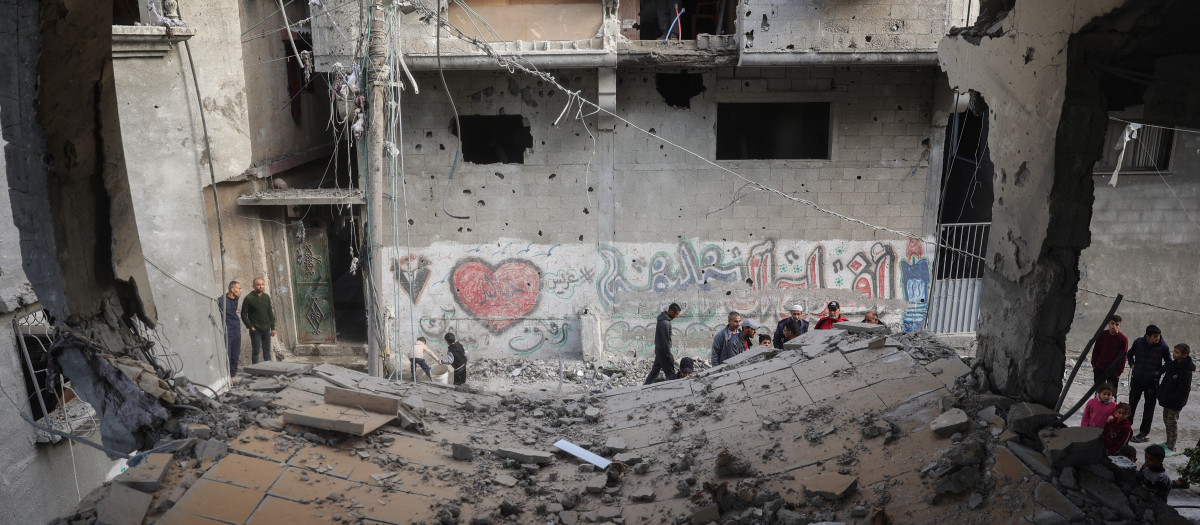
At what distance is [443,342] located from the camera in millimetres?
12016

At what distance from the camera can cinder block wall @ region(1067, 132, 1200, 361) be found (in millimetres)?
11438

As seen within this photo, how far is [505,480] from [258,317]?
6297 millimetres

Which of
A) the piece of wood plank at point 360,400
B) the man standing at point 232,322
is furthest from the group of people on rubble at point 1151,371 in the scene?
the man standing at point 232,322

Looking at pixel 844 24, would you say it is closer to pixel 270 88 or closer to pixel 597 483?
pixel 597 483

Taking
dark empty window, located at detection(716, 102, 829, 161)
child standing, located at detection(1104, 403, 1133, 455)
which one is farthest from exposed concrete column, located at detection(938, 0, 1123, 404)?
dark empty window, located at detection(716, 102, 829, 161)

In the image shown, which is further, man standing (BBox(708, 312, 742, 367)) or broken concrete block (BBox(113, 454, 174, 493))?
man standing (BBox(708, 312, 742, 367))

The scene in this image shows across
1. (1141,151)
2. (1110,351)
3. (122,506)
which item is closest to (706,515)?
(122,506)

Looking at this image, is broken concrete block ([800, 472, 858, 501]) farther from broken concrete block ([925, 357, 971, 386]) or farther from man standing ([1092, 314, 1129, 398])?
man standing ([1092, 314, 1129, 398])

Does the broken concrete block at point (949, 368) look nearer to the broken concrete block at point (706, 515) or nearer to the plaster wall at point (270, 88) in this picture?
the broken concrete block at point (706, 515)

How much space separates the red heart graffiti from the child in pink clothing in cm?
729

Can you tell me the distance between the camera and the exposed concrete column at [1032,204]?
4562 mm

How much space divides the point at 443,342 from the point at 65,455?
5.25m

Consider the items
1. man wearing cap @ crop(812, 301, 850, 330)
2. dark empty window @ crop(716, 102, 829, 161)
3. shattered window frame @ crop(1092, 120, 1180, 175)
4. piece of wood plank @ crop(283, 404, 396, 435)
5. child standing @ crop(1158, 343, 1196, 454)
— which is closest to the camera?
piece of wood plank @ crop(283, 404, 396, 435)

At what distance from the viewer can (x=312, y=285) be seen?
12.5 meters
